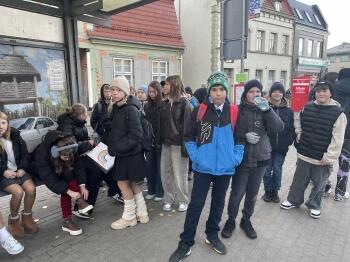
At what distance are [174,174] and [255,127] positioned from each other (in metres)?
1.42

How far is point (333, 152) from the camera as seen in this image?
11.5ft

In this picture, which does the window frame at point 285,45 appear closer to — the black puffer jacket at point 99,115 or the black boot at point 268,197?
the black boot at point 268,197

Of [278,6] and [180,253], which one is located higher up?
[278,6]

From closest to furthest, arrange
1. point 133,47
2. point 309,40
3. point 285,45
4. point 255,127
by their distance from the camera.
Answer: point 255,127
point 133,47
point 285,45
point 309,40

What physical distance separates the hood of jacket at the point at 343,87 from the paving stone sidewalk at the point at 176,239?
5.44 ft

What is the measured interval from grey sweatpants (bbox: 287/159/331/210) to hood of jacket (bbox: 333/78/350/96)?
1239mm

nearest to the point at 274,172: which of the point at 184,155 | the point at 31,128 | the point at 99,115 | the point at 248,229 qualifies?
the point at 248,229

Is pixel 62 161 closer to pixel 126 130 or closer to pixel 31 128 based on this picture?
pixel 126 130

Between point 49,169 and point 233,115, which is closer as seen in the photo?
point 233,115

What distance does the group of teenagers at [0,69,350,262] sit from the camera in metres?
2.79

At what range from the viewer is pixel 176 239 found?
3227 mm

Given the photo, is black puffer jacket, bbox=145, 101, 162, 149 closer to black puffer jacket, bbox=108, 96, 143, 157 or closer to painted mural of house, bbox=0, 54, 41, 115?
black puffer jacket, bbox=108, 96, 143, 157

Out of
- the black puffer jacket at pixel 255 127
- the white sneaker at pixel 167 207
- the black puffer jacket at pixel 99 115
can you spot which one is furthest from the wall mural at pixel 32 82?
the black puffer jacket at pixel 255 127

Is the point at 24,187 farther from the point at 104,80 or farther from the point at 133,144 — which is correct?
the point at 104,80
